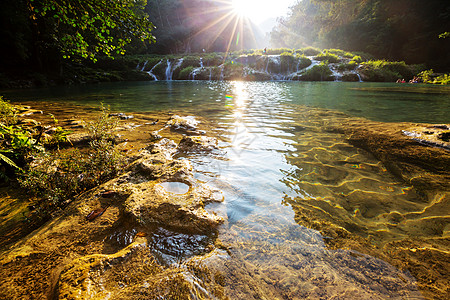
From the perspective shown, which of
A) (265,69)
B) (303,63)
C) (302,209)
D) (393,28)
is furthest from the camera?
(393,28)

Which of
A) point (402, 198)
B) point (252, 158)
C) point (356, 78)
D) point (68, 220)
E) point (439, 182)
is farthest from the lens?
point (356, 78)

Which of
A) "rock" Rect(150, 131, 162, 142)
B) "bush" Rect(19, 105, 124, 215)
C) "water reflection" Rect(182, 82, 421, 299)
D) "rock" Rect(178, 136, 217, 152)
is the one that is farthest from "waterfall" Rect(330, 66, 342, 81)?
"bush" Rect(19, 105, 124, 215)

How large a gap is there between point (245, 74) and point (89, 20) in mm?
27142

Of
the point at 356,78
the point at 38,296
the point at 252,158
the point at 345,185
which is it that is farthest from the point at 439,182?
the point at 356,78

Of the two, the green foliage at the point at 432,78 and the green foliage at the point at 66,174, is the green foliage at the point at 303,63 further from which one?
the green foliage at the point at 66,174

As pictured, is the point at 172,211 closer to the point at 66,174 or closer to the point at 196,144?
the point at 66,174

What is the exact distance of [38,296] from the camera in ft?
4.44

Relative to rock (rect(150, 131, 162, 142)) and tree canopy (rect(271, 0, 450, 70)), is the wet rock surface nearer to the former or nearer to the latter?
rock (rect(150, 131, 162, 142))

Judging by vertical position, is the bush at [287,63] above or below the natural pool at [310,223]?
above

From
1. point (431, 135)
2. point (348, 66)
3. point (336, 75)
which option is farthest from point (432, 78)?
point (431, 135)

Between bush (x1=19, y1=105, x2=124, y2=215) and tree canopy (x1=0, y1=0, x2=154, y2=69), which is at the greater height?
tree canopy (x1=0, y1=0, x2=154, y2=69)

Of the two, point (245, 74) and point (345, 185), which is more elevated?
point (245, 74)

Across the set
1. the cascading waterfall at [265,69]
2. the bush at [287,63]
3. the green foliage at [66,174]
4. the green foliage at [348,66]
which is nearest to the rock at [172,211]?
the green foliage at [66,174]

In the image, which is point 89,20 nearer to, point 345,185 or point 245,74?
point 345,185
